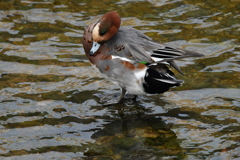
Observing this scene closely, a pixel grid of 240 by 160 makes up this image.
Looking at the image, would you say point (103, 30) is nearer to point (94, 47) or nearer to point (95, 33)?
point (95, 33)

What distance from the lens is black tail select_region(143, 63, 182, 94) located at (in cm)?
511

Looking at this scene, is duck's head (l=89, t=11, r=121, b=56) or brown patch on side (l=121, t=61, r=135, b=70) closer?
brown patch on side (l=121, t=61, r=135, b=70)

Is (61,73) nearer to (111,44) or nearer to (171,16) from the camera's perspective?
(111,44)

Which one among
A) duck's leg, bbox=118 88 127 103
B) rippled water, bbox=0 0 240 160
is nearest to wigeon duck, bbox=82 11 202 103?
duck's leg, bbox=118 88 127 103

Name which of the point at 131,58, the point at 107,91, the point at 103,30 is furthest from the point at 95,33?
the point at 107,91

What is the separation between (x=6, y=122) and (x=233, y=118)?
2.54 m

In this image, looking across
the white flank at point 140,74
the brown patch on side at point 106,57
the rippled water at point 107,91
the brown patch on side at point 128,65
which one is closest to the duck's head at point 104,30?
the brown patch on side at point 106,57

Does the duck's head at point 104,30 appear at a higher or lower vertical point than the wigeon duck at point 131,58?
higher

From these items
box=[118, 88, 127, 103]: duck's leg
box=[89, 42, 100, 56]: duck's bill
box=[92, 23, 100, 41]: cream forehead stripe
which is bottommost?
box=[118, 88, 127, 103]: duck's leg

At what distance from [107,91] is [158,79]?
3.45 ft

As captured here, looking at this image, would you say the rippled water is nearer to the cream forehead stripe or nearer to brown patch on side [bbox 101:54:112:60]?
brown patch on side [bbox 101:54:112:60]

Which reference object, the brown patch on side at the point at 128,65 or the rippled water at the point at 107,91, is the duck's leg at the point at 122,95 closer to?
the rippled water at the point at 107,91

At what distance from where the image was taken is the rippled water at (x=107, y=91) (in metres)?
4.57

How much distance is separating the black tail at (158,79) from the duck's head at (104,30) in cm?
62
